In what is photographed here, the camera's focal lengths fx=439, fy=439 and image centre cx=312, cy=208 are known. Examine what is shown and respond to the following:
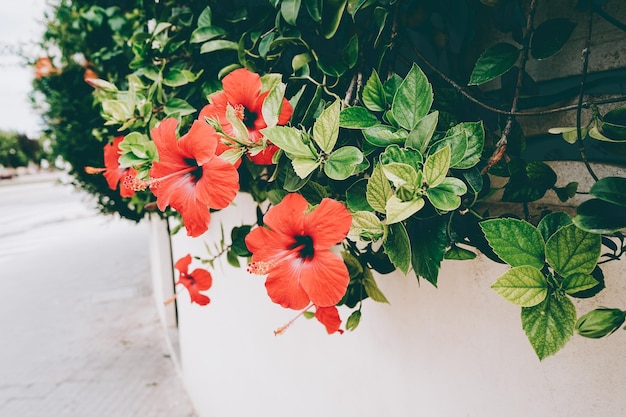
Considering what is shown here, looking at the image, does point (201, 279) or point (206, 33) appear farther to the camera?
point (201, 279)

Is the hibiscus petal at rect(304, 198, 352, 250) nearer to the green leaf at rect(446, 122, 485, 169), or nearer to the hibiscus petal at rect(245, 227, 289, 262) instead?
the hibiscus petal at rect(245, 227, 289, 262)

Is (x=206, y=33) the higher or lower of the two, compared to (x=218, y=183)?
higher

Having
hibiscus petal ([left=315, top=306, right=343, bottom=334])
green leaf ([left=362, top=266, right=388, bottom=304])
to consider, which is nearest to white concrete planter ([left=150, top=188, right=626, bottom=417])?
green leaf ([left=362, top=266, right=388, bottom=304])

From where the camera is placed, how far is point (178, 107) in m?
1.11

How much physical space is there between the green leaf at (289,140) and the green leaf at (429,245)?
211mm

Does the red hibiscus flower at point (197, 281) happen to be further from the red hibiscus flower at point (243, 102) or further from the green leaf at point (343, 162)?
the green leaf at point (343, 162)

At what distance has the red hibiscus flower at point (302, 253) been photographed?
25.0 inches

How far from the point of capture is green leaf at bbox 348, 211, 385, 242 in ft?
2.08

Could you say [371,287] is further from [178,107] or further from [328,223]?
[178,107]

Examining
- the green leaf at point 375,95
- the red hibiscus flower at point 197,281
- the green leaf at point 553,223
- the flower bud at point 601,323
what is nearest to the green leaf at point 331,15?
the green leaf at point 375,95

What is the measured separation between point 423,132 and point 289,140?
7.6 inches

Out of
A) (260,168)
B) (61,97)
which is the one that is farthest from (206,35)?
(61,97)

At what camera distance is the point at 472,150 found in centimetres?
62

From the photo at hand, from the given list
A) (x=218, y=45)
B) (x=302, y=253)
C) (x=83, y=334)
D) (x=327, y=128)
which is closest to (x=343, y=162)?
(x=327, y=128)
